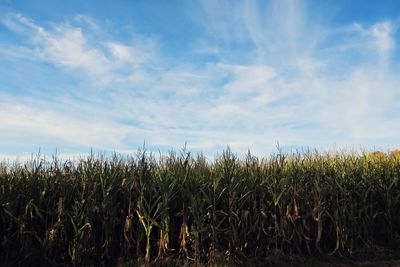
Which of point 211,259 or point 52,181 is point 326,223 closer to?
point 211,259

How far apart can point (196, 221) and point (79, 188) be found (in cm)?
199

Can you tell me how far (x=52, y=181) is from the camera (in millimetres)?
6648

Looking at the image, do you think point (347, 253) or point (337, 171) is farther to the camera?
point (337, 171)

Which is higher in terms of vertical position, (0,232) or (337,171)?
(337,171)

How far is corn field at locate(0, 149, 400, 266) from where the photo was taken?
5.96m

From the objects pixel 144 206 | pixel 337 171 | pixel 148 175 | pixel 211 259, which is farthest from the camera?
pixel 337 171

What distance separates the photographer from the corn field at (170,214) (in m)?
5.96

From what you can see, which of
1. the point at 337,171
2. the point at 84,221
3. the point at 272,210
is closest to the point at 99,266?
the point at 84,221

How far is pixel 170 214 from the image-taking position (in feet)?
20.4

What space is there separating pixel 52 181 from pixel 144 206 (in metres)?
1.61

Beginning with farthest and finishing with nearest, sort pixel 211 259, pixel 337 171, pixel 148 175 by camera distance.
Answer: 1. pixel 337 171
2. pixel 148 175
3. pixel 211 259

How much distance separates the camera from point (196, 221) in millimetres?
5891

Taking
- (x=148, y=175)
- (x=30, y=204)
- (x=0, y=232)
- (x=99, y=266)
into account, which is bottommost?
(x=99, y=266)

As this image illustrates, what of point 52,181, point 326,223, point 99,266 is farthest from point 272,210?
point 52,181
